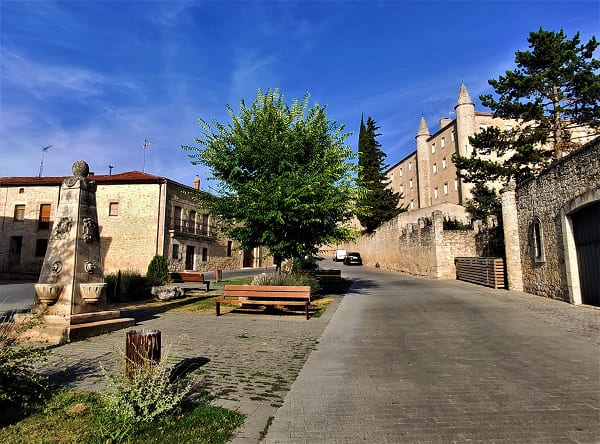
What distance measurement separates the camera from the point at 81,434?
3.28 m

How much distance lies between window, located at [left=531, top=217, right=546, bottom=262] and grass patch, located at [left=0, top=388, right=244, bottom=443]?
13861 mm

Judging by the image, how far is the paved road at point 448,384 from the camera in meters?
3.43

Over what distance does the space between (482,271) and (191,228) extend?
25.0 metres

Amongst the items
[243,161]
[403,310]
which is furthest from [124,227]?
[403,310]

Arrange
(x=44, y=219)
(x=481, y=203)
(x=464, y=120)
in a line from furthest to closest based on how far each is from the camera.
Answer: (x=464, y=120) → (x=481, y=203) → (x=44, y=219)

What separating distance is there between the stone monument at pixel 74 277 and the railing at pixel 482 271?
15.5 m

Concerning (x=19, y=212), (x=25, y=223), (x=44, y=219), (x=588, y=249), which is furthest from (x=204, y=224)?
(x=588, y=249)

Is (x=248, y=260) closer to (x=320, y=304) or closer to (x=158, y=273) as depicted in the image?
(x=158, y=273)

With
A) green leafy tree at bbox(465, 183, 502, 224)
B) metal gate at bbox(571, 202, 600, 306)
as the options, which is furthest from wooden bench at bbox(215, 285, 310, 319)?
green leafy tree at bbox(465, 183, 502, 224)

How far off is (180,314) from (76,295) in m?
3.60

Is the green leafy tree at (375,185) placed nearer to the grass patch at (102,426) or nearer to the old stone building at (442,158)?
the old stone building at (442,158)

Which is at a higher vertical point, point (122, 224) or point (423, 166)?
point (423, 166)

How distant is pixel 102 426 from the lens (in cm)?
334

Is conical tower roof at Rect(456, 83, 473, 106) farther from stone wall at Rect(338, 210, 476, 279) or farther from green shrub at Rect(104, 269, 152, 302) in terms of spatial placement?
green shrub at Rect(104, 269, 152, 302)
